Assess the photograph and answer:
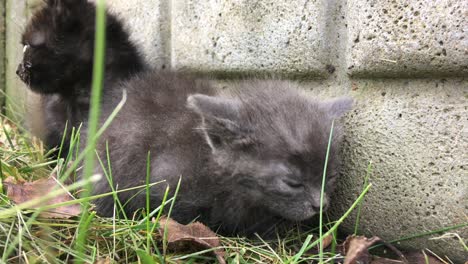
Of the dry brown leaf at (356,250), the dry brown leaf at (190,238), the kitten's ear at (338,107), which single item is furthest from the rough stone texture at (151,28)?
the dry brown leaf at (356,250)

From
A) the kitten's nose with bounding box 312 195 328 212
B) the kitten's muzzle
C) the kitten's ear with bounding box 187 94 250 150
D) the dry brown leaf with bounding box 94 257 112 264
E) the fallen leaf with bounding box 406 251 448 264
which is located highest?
the kitten's muzzle

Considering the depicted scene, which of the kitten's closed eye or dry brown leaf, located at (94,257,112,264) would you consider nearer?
dry brown leaf, located at (94,257,112,264)

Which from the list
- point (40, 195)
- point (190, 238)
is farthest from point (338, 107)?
point (40, 195)

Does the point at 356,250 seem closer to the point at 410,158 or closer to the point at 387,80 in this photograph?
the point at 410,158

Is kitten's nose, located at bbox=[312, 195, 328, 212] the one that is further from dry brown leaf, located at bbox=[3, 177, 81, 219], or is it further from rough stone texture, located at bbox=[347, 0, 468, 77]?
dry brown leaf, located at bbox=[3, 177, 81, 219]

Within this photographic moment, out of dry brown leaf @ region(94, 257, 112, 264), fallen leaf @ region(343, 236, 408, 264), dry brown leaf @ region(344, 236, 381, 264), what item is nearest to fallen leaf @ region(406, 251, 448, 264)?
fallen leaf @ region(343, 236, 408, 264)
